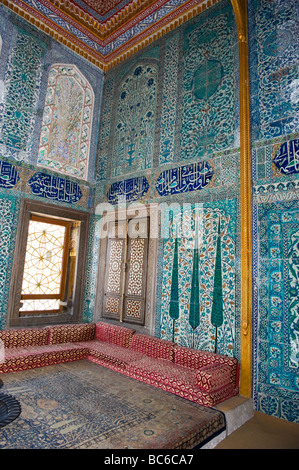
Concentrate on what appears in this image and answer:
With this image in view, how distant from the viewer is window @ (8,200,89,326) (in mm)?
4191

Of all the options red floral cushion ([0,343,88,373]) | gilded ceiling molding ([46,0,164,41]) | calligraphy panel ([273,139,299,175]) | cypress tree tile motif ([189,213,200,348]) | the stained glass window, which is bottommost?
red floral cushion ([0,343,88,373])

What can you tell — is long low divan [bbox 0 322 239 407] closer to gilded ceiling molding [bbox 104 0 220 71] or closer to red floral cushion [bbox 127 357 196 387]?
red floral cushion [bbox 127 357 196 387]

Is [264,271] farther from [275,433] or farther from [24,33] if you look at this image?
[24,33]

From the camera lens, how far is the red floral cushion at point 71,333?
13.6 feet

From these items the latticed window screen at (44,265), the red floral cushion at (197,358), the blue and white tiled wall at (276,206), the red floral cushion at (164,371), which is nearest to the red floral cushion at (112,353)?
the red floral cushion at (164,371)

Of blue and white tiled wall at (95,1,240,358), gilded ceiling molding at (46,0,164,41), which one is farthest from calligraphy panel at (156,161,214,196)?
gilded ceiling molding at (46,0,164,41)

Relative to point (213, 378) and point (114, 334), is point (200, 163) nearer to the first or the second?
point (213, 378)

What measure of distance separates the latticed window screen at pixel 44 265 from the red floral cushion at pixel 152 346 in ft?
5.17

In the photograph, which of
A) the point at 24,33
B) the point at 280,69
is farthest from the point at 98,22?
the point at 280,69

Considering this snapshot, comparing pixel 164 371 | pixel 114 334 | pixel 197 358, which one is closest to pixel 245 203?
pixel 197 358

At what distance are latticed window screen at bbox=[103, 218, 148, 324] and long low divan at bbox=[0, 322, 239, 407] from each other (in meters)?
0.25

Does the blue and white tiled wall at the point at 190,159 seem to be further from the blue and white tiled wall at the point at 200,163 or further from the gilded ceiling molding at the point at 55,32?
the gilded ceiling molding at the point at 55,32

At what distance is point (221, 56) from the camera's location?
385 cm

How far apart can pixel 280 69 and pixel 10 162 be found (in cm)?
346
